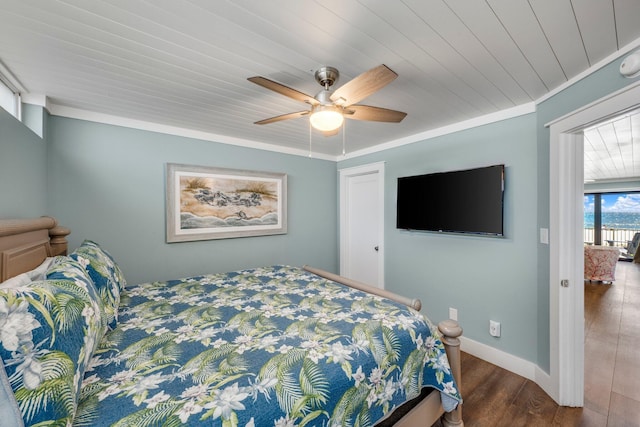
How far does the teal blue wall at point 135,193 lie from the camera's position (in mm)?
2277

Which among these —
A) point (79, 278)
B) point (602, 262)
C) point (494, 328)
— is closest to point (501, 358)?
point (494, 328)

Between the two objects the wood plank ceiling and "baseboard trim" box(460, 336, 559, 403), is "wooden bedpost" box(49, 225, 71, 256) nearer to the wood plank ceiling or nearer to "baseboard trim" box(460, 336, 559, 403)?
the wood plank ceiling

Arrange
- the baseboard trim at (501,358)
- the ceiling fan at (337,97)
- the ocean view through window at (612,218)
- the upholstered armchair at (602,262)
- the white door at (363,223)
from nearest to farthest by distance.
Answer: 1. the ceiling fan at (337,97)
2. the baseboard trim at (501,358)
3. the white door at (363,223)
4. the upholstered armchair at (602,262)
5. the ocean view through window at (612,218)

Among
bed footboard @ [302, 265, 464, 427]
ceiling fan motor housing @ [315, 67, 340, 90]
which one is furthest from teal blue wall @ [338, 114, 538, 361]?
ceiling fan motor housing @ [315, 67, 340, 90]

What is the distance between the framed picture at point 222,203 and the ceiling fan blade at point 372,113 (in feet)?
5.94

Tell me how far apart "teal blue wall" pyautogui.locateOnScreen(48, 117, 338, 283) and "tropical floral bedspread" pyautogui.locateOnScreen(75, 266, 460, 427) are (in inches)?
32.3

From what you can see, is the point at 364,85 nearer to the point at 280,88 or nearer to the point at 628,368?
the point at 280,88

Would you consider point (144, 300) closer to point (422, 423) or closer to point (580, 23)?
point (422, 423)

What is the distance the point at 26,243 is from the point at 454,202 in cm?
318

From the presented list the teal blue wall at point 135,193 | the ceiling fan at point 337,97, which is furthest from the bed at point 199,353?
the ceiling fan at point 337,97

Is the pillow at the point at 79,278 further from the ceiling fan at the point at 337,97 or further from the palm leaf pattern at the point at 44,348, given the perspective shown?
the ceiling fan at the point at 337,97

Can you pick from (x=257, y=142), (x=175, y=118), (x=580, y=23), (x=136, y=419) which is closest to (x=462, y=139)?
(x=580, y=23)

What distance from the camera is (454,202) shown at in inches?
99.7

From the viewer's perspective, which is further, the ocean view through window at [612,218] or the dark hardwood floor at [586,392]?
the ocean view through window at [612,218]
